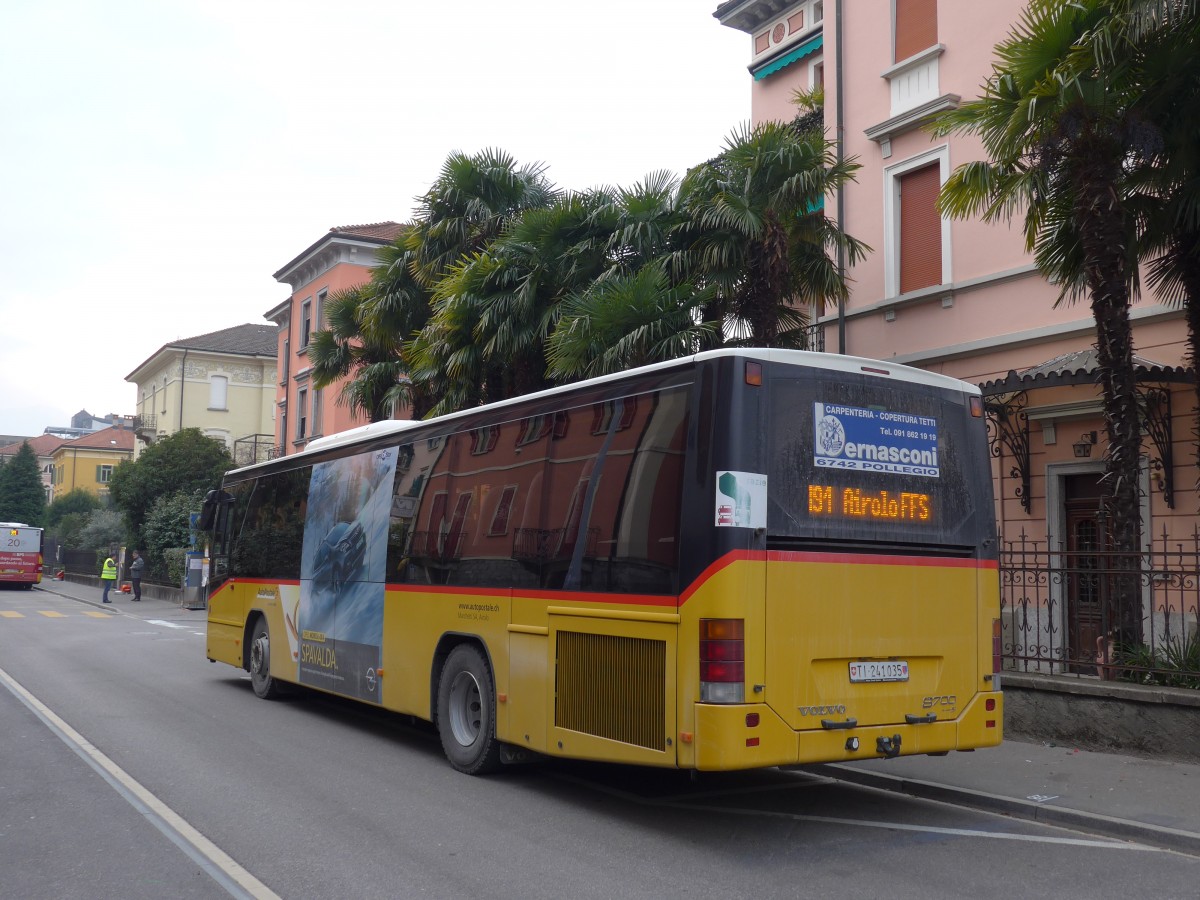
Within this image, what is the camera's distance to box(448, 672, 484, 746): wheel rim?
9.32m

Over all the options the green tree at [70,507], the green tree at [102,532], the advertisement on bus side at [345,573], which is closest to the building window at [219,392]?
the green tree at [102,532]

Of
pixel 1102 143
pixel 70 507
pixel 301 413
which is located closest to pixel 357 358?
pixel 1102 143

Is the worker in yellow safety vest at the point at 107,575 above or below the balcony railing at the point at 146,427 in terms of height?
below

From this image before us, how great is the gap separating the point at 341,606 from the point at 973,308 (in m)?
9.88

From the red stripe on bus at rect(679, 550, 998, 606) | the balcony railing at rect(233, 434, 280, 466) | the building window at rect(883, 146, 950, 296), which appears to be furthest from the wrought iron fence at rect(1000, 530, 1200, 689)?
the balcony railing at rect(233, 434, 280, 466)

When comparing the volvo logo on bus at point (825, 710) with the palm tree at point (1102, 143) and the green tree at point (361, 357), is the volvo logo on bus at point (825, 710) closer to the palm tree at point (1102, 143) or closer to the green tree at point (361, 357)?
the palm tree at point (1102, 143)

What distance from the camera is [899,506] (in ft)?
24.7

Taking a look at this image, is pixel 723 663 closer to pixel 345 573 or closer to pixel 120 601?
pixel 345 573

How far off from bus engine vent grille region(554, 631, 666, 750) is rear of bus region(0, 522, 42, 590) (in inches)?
1814

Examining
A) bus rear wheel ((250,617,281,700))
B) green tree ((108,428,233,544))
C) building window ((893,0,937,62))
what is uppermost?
building window ((893,0,937,62))

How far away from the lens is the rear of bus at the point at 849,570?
6719 mm

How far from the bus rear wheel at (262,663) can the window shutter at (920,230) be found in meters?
10.6

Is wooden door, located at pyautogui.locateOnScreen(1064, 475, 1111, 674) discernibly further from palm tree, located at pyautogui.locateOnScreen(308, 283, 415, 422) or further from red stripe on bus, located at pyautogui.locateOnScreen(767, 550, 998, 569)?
palm tree, located at pyautogui.locateOnScreen(308, 283, 415, 422)

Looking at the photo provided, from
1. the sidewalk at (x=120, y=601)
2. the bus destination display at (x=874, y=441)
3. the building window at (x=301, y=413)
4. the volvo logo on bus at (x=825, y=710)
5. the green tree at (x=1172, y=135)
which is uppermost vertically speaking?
the building window at (x=301, y=413)
